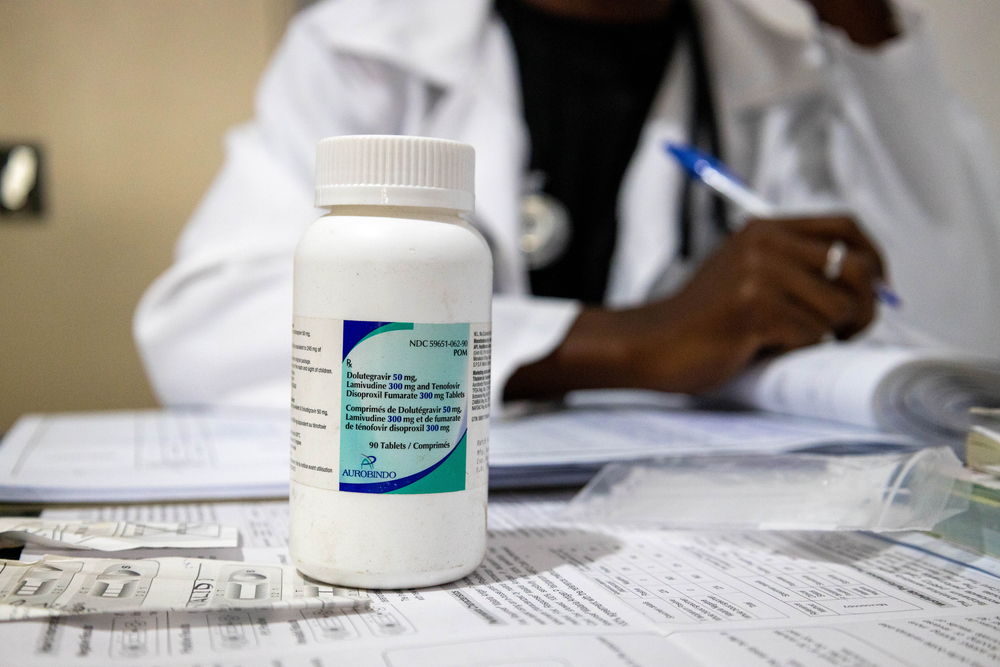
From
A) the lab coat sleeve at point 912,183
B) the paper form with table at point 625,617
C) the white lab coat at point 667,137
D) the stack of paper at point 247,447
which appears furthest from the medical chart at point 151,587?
the lab coat sleeve at point 912,183

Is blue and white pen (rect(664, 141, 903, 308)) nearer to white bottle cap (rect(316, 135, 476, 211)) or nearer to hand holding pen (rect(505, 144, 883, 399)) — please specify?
hand holding pen (rect(505, 144, 883, 399))

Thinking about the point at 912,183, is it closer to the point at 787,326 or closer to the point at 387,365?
the point at 787,326

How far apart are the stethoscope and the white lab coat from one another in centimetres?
2

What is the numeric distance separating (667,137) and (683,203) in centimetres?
8

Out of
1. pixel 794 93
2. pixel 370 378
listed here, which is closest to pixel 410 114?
pixel 794 93

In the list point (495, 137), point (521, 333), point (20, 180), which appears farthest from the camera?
point (20, 180)

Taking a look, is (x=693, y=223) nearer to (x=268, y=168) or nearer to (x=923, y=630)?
(x=268, y=168)

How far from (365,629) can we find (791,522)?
0.22m

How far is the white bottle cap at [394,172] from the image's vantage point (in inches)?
12.5

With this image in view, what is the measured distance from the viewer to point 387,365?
1.03 feet

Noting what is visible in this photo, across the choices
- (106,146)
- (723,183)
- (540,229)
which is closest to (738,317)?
(723,183)

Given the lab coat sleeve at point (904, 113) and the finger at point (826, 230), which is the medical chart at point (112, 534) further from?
the lab coat sleeve at point (904, 113)

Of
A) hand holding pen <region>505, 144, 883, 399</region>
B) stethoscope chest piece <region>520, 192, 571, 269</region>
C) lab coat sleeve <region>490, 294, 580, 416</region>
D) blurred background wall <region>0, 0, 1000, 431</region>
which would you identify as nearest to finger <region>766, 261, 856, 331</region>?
hand holding pen <region>505, 144, 883, 399</region>

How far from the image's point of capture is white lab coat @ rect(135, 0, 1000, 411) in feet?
2.78
